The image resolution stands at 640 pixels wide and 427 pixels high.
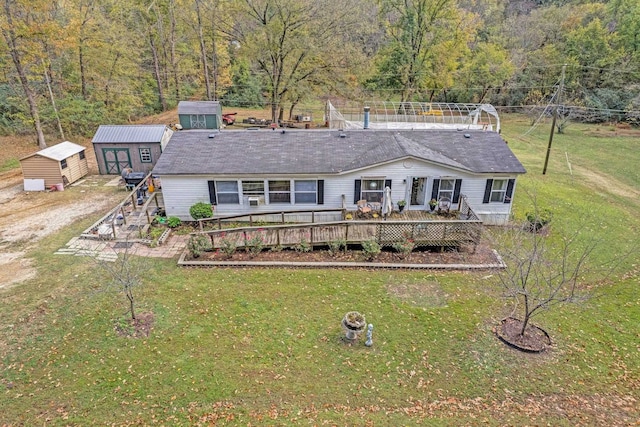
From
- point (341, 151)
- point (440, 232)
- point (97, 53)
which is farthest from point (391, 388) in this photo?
point (97, 53)

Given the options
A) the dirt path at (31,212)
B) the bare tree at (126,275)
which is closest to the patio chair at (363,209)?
the bare tree at (126,275)

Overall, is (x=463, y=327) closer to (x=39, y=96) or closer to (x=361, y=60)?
(x=361, y=60)

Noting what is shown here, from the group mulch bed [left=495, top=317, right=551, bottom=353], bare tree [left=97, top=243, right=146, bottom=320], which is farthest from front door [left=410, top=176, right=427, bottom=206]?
bare tree [left=97, top=243, right=146, bottom=320]

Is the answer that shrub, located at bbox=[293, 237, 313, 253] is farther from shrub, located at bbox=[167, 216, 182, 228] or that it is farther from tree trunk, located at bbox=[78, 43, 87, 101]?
tree trunk, located at bbox=[78, 43, 87, 101]

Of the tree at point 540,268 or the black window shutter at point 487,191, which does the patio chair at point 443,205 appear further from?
the tree at point 540,268

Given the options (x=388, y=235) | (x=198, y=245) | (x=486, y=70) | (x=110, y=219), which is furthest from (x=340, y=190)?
(x=486, y=70)
